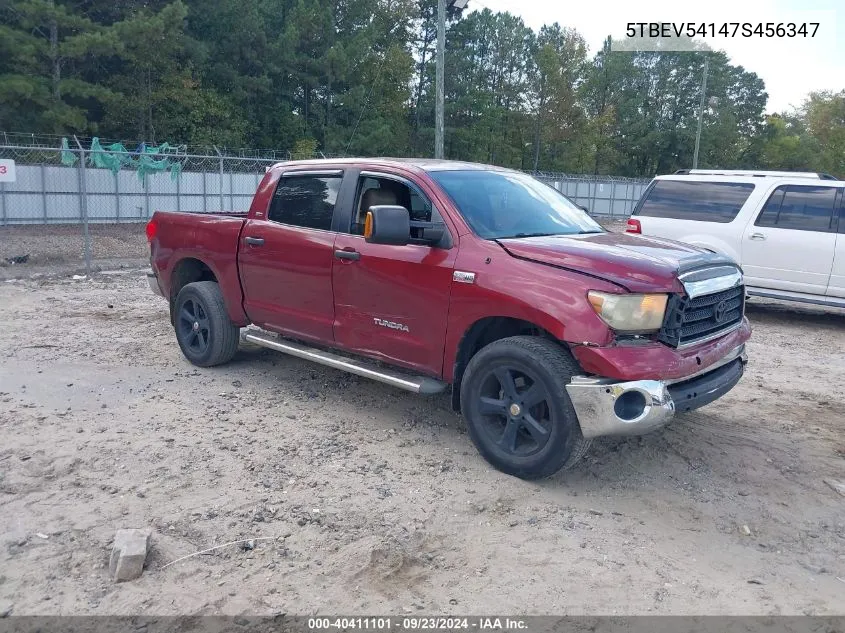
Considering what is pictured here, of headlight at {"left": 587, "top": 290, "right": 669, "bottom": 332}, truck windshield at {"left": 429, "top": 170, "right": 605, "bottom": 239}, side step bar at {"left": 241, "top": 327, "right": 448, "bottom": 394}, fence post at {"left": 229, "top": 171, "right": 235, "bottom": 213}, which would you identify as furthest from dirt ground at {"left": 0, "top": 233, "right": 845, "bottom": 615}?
fence post at {"left": 229, "top": 171, "right": 235, "bottom": 213}

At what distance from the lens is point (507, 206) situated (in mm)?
5254

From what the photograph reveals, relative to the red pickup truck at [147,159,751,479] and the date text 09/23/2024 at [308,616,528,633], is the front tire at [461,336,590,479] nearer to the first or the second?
the red pickup truck at [147,159,751,479]

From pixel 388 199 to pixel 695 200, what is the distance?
6437 millimetres

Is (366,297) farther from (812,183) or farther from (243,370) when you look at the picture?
(812,183)

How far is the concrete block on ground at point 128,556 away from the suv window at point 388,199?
8.52ft

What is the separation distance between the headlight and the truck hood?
0.06 meters

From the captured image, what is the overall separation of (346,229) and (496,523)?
8.23 ft

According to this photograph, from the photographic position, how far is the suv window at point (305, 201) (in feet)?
18.8

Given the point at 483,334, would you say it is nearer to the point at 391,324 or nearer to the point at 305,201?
the point at 391,324

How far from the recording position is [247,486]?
4.41m

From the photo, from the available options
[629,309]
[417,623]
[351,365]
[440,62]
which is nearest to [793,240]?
[629,309]

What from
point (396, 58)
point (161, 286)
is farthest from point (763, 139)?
point (161, 286)

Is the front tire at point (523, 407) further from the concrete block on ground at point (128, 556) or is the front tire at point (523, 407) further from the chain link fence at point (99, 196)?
the chain link fence at point (99, 196)

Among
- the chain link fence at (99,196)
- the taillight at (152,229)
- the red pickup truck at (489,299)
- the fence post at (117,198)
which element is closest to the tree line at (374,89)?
the chain link fence at (99,196)
